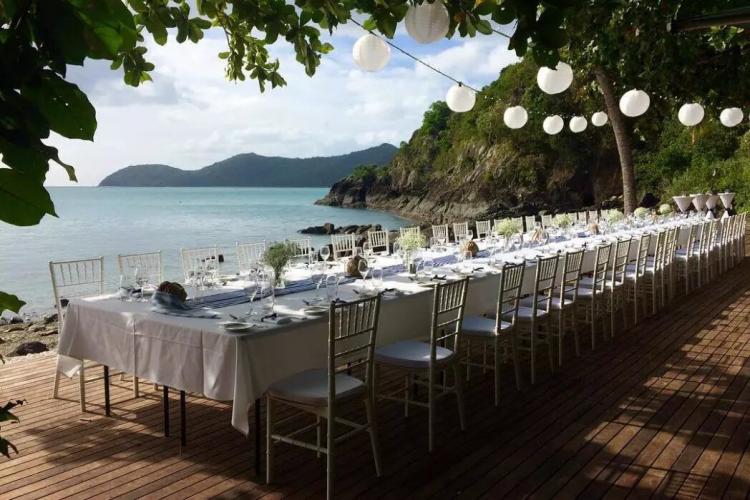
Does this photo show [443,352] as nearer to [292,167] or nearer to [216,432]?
[216,432]

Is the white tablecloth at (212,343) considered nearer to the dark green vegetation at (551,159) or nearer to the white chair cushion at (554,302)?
the white chair cushion at (554,302)

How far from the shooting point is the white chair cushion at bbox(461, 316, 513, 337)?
4512mm

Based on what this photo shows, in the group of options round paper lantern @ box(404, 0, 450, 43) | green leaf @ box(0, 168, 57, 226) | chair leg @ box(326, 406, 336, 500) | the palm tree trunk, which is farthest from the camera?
the palm tree trunk

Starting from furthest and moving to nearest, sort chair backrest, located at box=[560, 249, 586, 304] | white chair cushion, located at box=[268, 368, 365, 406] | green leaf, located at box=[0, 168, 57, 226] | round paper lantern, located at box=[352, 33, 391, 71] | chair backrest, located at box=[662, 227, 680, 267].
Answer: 1. chair backrest, located at box=[662, 227, 680, 267]
2. chair backrest, located at box=[560, 249, 586, 304]
3. round paper lantern, located at box=[352, 33, 391, 71]
4. white chair cushion, located at box=[268, 368, 365, 406]
5. green leaf, located at box=[0, 168, 57, 226]

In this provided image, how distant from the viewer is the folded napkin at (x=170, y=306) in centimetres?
372

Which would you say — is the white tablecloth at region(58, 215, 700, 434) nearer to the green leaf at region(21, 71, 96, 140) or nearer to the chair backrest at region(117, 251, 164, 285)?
the chair backrest at region(117, 251, 164, 285)

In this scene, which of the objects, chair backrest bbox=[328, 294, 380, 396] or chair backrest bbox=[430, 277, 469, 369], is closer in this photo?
chair backrest bbox=[328, 294, 380, 396]

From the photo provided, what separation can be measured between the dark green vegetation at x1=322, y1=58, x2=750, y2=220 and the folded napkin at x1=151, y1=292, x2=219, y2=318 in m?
11.6

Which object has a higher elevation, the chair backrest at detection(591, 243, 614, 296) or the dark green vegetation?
the dark green vegetation

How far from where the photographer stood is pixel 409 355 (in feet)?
12.5

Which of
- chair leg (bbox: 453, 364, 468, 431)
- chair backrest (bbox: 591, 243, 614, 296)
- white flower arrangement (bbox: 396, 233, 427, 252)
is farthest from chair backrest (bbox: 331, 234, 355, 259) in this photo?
chair leg (bbox: 453, 364, 468, 431)

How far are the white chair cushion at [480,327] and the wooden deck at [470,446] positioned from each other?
47 centimetres

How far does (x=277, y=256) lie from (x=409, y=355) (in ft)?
3.60

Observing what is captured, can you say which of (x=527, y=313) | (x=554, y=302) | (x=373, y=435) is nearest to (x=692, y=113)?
(x=554, y=302)
